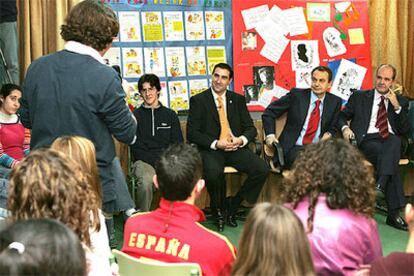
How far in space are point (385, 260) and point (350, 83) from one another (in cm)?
414

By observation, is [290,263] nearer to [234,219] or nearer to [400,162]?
[234,219]

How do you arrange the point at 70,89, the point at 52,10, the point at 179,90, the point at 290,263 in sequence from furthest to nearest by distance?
the point at 179,90 → the point at 52,10 → the point at 70,89 → the point at 290,263

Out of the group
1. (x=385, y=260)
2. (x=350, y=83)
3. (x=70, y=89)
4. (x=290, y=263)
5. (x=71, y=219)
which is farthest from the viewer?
(x=350, y=83)

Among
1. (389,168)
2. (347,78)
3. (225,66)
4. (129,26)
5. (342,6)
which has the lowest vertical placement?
(389,168)

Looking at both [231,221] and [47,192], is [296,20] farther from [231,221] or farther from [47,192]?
[47,192]

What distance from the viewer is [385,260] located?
1.66 m

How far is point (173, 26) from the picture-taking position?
16.9 ft

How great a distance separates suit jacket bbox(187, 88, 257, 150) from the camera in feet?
15.7

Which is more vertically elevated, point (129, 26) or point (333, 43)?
point (129, 26)

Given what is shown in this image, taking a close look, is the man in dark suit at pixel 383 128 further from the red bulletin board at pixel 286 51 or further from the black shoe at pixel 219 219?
the black shoe at pixel 219 219

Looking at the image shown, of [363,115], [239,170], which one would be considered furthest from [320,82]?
[239,170]

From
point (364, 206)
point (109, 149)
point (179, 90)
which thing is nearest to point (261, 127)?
point (179, 90)

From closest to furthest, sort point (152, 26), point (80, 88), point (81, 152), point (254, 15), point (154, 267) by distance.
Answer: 1. point (154, 267)
2. point (81, 152)
3. point (80, 88)
4. point (152, 26)
5. point (254, 15)

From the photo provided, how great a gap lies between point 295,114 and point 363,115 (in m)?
0.58
